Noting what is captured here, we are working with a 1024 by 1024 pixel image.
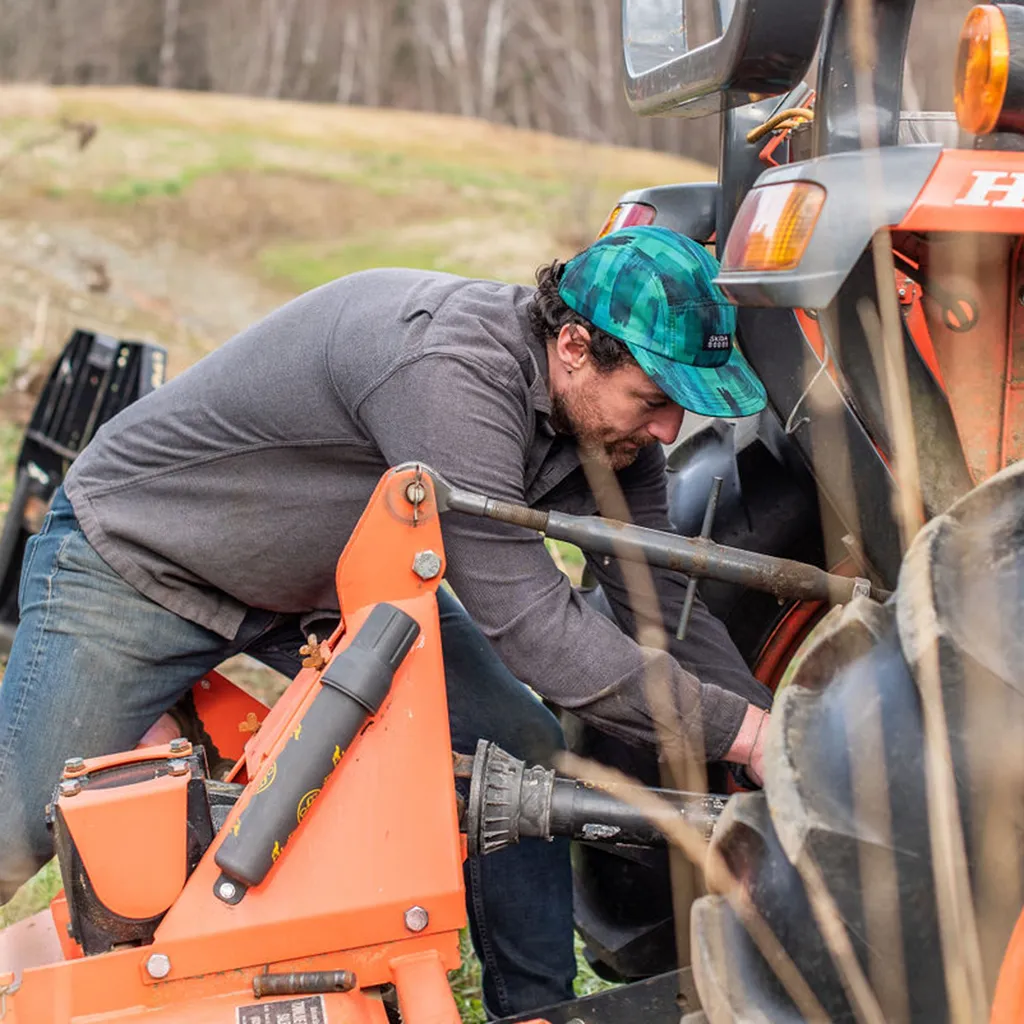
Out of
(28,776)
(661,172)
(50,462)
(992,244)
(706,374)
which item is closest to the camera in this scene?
A: (992,244)

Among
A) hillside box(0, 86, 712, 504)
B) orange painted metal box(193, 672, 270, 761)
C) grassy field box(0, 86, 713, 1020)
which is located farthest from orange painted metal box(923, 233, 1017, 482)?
hillside box(0, 86, 712, 504)

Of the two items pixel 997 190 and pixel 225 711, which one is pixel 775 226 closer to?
pixel 997 190

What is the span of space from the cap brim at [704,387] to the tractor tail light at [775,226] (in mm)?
342

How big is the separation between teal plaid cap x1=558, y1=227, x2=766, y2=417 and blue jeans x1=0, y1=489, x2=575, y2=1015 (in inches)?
28.1

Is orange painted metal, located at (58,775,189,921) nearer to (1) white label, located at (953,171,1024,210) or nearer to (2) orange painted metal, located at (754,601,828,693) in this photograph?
(2) orange painted metal, located at (754,601,828,693)

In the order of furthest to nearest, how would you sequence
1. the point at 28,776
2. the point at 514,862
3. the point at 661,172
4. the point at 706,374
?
1. the point at 661,172
2. the point at 514,862
3. the point at 28,776
4. the point at 706,374

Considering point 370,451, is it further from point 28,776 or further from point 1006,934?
point 1006,934

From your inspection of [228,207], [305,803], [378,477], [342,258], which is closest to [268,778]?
[305,803]

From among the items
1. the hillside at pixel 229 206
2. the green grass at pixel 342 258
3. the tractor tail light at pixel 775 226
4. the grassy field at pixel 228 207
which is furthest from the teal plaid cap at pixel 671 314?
the green grass at pixel 342 258

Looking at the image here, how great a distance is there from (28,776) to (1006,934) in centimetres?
160

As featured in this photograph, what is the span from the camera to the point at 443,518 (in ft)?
6.94

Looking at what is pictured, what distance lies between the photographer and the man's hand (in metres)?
2.06

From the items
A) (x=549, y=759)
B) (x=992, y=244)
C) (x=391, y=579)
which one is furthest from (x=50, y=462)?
(x=992, y=244)

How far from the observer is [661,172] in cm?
1894
